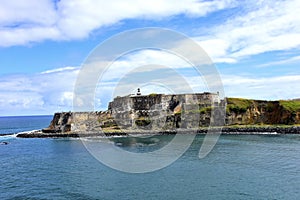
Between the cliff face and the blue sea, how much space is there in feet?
116

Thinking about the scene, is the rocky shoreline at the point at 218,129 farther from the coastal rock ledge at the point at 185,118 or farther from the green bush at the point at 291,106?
the green bush at the point at 291,106

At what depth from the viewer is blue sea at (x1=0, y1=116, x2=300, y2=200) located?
1147 inches

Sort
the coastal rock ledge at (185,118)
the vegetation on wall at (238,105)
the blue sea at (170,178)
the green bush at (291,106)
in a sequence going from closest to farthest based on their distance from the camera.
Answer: the blue sea at (170,178) → the coastal rock ledge at (185,118) → the green bush at (291,106) → the vegetation on wall at (238,105)

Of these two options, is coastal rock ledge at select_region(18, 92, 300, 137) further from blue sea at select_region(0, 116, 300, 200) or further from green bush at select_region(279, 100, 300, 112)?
blue sea at select_region(0, 116, 300, 200)

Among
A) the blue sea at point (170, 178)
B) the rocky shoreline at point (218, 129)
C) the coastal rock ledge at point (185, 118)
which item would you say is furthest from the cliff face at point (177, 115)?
the blue sea at point (170, 178)

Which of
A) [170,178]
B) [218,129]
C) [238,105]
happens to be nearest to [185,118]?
[218,129]

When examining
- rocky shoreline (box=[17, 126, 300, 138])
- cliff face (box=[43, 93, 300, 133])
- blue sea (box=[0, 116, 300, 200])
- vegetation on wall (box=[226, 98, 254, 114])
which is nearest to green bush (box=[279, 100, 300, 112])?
cliff face (box=[43, 93, 300, 133])

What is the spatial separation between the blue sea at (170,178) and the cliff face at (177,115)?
3545 cm

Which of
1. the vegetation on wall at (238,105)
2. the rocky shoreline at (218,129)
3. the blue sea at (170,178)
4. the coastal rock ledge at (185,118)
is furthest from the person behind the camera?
the vegetation on wall at (238,105)

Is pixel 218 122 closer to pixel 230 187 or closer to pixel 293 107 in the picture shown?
pixel 293 107

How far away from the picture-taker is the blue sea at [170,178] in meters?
29.1

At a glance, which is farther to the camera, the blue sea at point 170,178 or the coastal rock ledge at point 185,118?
the coastal rock ledge at point 185,118

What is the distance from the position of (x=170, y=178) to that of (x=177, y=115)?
55.1 meters

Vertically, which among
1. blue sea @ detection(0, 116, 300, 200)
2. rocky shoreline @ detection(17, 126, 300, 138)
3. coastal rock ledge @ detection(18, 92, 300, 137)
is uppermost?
coastal rock ledge @ detection(18, 92, 300, 137)
